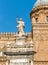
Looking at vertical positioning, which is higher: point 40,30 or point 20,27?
point 40,30

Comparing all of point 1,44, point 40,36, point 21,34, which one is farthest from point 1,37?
point 21,34

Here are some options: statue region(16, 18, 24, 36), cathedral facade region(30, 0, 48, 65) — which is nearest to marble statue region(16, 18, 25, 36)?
statue region(16, 18, 24, 36)

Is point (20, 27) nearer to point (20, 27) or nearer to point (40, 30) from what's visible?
point (20, 27)

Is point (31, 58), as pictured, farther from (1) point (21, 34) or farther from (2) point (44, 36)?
(2) point (44, 36)

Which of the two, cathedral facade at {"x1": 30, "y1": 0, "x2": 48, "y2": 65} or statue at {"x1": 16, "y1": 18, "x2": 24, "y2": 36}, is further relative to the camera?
cathedral facade at {"x1": 30, "y1": 0, "x2": 48, "y2": 65}

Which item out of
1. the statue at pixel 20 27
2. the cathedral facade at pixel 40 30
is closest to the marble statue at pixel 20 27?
the statue at pixel 20 27

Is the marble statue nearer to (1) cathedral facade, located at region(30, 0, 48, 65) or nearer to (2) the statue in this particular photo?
(2) the statue

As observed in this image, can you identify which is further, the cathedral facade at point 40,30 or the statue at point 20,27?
the cathedral facade at point 40,30

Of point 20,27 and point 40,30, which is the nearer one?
point 20,27

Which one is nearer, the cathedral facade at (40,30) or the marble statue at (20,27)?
the marble statue at (20,27)

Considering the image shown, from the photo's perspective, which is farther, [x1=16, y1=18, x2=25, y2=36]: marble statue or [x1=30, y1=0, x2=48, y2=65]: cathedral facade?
A: [x1=30, y1=0, x2=48, y2=65]: cathedral facade

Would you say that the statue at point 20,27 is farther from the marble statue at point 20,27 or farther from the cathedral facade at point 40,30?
the cathedral facade at point 40,30

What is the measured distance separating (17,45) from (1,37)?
126 feet

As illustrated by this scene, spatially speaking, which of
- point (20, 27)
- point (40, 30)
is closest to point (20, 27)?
point (20, 27)
